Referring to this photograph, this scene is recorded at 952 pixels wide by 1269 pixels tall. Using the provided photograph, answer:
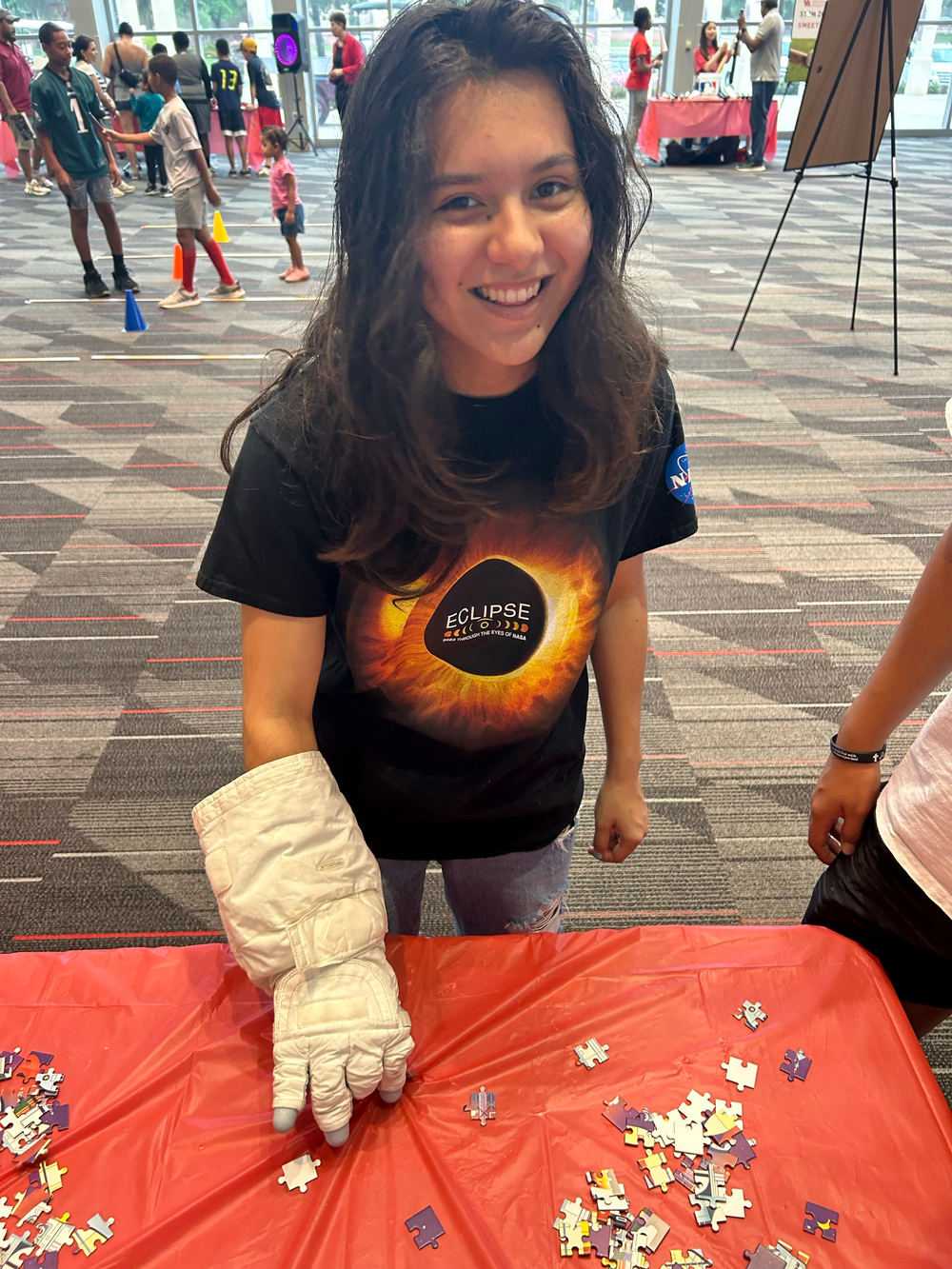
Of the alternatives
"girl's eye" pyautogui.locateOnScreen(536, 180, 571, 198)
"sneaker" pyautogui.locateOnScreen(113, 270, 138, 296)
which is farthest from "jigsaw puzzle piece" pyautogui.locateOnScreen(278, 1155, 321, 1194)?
"sneaker" pyautogui.locateOnScreen(113, 270, 138, 296)

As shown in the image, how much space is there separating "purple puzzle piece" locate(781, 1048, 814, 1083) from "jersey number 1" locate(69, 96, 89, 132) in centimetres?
622

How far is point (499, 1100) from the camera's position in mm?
954

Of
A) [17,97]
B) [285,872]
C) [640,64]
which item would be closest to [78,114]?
[17,97]

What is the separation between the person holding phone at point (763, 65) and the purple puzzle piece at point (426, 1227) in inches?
455

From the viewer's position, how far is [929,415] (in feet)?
14.1

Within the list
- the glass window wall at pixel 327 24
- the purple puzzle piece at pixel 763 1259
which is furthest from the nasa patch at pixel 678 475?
the glass window wall at pixel 327 24

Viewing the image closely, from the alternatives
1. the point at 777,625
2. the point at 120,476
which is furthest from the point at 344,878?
the point at 120,476

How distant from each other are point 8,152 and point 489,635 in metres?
13.1

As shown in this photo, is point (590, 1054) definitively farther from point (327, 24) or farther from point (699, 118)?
point (327, 24)

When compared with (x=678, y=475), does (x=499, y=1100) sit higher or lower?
lower

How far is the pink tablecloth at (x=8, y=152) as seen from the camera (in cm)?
1089

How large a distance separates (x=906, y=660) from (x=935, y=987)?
1.35 ft

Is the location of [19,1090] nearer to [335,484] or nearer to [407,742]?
[407,742]

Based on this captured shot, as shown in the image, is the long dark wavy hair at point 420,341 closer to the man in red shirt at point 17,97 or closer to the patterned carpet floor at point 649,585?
the patterned carpet floor at point 649,585
